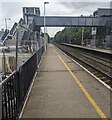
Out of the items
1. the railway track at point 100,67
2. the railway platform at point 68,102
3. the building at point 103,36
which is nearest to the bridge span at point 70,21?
the building at point 103,36

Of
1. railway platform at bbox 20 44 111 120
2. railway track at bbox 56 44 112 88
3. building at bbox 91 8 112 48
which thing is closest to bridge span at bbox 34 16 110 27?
building at bbox 91 8 112 48

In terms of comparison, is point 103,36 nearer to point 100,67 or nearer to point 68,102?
point 100,67

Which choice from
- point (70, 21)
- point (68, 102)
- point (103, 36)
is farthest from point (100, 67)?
point (103, 36)

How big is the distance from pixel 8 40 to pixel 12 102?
4.29 m

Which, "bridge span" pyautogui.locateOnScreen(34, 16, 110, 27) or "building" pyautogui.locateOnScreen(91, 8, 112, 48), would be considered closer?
"building" pyautogui.locateOnScreen(91, 8, 112, 48)

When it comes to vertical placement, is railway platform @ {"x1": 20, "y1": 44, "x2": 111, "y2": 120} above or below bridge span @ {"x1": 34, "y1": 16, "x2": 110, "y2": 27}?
below

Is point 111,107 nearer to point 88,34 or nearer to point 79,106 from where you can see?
point 79,106

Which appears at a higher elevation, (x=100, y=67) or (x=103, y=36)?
(x=103, y=36)

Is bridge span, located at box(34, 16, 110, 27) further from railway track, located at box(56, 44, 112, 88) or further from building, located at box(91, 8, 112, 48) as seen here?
railway track, located at box(56, 44, 112, 88)

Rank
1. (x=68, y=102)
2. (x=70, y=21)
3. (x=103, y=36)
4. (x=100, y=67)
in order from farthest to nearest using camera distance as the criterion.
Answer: (x=103, y=36)
(x=70, y=21)
(x=100, y=67)
(x=68, y=102)

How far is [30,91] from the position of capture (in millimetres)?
10320

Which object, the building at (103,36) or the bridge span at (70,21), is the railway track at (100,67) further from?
the bridge span at (70,21)

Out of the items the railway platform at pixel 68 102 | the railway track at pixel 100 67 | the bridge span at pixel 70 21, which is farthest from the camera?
the bridge span at pixel 70 21

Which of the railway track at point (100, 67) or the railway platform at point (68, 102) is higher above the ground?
the railway platform at point (68, 102)
